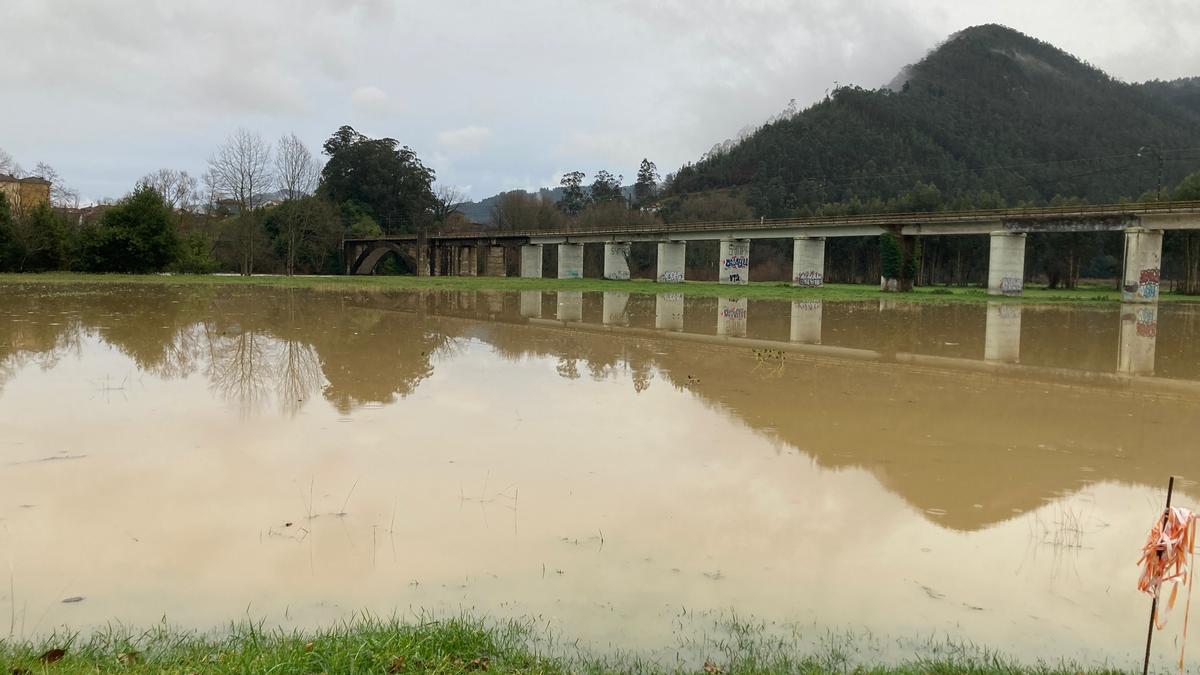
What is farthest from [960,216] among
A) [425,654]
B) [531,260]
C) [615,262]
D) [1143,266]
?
[425,654]

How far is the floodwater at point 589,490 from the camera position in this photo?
5285mm

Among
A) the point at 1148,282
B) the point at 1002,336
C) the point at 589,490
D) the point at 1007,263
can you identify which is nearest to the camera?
the point at 589,490

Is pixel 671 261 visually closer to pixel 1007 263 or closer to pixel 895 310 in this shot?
pixel 1007 263

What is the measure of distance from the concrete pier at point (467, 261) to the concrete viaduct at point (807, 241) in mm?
123

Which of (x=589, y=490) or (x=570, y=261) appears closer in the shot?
(x=589, y=490)

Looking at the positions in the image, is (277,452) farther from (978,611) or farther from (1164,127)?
(1164,127)

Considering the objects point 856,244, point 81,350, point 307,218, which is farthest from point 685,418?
point 856,244

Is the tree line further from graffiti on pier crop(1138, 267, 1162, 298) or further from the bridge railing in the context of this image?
graffiti on pier crop(1138, 267, 1162, 298)

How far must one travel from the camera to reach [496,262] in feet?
307

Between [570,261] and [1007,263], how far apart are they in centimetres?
4394

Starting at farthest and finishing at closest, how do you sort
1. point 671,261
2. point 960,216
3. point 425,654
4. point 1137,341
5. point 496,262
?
point 496,262 < point 671,261 < point 960,216 < point 1137,341 < point 425,654

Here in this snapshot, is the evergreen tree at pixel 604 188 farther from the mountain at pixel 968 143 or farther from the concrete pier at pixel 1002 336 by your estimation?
the concrete pier at pixel 1002 336

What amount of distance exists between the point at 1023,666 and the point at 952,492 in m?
3.60

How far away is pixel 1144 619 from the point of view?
5.23 m
